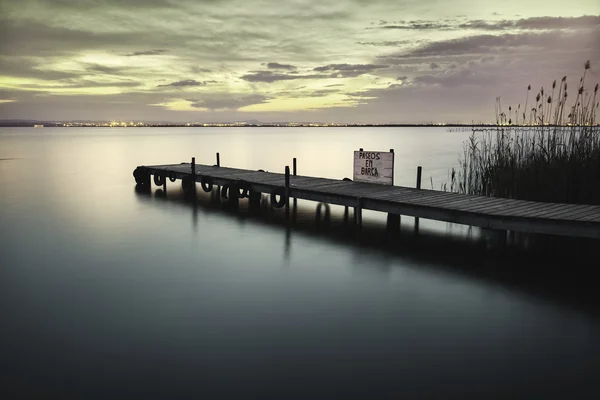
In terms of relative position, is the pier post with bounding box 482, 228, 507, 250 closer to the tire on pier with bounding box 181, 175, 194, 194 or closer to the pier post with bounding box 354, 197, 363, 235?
the pier post with bounding box 354, 197, 363, 235

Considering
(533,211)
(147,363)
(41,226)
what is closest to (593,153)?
(533,211)

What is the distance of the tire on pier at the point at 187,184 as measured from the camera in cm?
2106

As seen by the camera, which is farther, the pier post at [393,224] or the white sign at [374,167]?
the white sign at [374,167]

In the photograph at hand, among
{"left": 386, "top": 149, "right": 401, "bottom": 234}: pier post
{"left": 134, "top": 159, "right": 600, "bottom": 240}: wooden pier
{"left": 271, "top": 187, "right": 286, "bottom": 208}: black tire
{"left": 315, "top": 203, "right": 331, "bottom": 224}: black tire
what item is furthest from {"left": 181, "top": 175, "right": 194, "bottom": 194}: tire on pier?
{"left": 386, "top": 149, "right": 401, "bottom": 234}: pier post

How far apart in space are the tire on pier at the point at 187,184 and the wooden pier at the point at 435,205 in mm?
1515

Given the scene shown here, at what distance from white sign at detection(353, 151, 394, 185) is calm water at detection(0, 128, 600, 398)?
1.67 m

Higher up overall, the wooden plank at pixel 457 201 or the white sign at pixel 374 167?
the white sign at pixel 374 167

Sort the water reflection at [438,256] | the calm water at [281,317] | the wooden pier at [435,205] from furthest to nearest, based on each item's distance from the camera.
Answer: the wooden pier at [435,205] → the water reflection at [438,256] → the calm water at [281,317]

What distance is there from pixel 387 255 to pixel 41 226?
1153 cm

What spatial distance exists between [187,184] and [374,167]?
9577 mm

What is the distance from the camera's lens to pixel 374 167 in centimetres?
1558

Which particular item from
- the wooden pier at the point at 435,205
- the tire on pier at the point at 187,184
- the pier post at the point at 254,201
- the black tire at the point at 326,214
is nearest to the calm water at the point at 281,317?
the wooden pier at the point at 435,205

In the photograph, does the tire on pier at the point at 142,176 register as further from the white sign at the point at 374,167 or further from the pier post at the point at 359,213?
the pier post at the point at 359,213

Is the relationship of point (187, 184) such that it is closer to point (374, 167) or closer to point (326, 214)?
point (326, 214)
